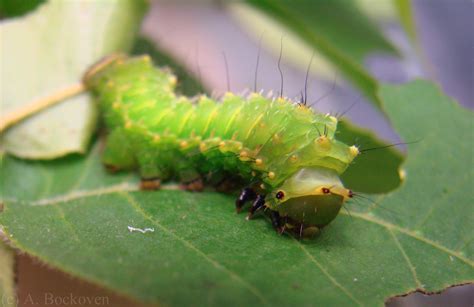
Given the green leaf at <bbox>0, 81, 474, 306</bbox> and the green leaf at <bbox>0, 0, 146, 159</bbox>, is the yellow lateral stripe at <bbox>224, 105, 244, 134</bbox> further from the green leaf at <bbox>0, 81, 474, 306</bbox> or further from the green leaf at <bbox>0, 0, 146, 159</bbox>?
the green leaf at <bbox>0, 0, 146, 159</bbox>

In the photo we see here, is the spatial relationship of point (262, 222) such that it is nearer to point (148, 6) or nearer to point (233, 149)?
point (233, 149)

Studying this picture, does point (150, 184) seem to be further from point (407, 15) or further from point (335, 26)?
point (407, 15)

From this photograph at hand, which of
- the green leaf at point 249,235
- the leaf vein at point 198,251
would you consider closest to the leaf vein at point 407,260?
the green leaf at point 249,235

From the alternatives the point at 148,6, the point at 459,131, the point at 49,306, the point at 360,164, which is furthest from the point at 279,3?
the point at 49,306

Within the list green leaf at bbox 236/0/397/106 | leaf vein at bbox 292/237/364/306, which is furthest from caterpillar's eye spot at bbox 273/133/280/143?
green leaf at bbox 236/0/397/106

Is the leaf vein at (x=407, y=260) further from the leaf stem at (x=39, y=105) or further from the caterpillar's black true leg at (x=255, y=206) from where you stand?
the leaf stem at (x=39, y=105)

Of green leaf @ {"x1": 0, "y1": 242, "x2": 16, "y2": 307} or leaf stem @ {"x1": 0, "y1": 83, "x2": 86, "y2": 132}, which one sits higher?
leaf stem @ {"x1": 0, "y1": 83, "x2": 86, "y2": 132}
